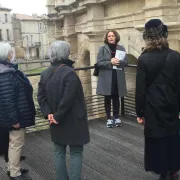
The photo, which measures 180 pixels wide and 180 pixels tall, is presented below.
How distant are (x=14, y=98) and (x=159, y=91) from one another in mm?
1587

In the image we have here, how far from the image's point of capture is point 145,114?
329 cm

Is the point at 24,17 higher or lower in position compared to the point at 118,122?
higher

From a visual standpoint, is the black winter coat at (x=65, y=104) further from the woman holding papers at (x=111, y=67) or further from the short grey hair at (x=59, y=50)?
the woman holding papers at (x=111, y=67)

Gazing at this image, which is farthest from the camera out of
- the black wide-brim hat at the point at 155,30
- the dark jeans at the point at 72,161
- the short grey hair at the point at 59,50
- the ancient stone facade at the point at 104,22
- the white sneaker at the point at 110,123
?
the ancient stone facade at the point at 104,22

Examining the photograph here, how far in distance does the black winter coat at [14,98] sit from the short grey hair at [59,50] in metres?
0.57

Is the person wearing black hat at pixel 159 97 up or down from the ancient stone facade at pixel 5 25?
down

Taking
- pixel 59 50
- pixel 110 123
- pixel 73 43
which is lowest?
pixel 110 123

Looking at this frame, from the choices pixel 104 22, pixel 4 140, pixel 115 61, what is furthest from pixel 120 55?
pixel 104 22

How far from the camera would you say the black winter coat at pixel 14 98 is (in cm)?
339

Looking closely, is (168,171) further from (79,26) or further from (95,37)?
(79,26)

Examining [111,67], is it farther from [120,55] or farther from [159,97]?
[159,97]

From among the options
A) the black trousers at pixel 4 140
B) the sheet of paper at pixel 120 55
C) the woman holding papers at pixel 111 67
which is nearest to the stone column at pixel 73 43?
the woman holding papers at pixel 111 67

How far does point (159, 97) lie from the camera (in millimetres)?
3158

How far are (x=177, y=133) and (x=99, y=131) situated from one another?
257 cm
